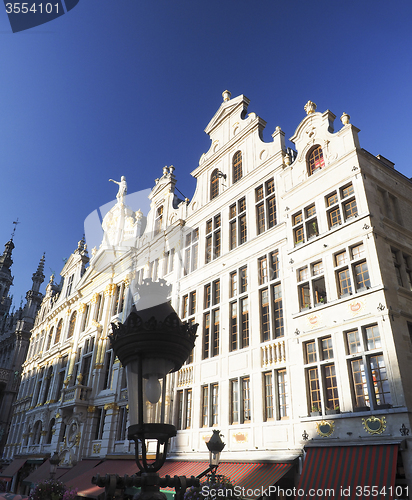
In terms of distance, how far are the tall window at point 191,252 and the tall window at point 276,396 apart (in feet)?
31.5

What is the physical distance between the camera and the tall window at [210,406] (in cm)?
1884

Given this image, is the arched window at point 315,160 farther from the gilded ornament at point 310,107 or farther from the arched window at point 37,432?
the arched window at point 37,432

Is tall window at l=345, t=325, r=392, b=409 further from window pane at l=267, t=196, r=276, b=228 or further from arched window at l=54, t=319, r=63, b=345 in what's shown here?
arched window at l=54, t=319, r=63, b=345

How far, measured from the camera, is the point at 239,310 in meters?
19.9

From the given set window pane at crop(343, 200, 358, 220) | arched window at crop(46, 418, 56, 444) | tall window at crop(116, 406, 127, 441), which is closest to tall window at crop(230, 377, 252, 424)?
window pane at crop(343, 200, 358, 220)

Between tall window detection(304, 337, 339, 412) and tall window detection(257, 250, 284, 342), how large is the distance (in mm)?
2260

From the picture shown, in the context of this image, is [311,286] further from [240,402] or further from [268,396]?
[240,402]

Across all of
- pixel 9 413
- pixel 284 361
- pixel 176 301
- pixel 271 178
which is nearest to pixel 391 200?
pixel 271 178

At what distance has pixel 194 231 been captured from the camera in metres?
26.3

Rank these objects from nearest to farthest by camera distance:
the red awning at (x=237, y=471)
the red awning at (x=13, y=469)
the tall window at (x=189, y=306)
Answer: the red awning at (x=237, y=471), the tall window at (x=189, y=306), the red awning at (x=13, y=469)

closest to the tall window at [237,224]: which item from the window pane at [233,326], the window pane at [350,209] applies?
the window pane at [233,326]

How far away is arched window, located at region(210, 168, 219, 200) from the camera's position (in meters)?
26.0

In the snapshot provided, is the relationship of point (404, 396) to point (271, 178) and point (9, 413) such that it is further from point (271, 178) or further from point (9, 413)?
point (9, 413)

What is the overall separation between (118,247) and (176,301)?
1140 cm
